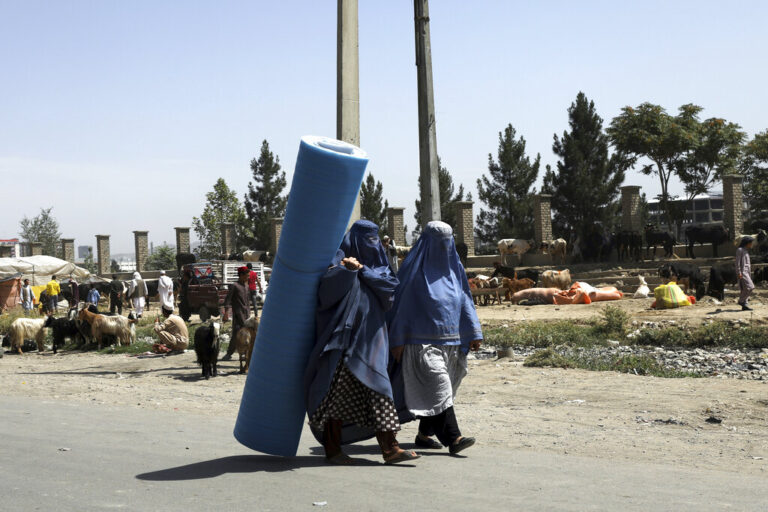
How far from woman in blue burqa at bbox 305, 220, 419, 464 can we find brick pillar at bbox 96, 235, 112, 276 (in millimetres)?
43273

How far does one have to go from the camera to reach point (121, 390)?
35.0ft

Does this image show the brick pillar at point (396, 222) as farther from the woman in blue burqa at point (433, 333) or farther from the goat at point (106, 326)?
the woman in blue burqa at point (433, 333)

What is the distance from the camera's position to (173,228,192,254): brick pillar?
44.5 m

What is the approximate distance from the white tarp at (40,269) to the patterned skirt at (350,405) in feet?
96.5

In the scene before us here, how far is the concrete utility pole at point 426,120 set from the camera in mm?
Result: 9422

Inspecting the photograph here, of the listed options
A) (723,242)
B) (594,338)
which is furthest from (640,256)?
(594,338)

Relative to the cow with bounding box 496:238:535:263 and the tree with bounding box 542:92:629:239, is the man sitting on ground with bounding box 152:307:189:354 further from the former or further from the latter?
the tree with bounding box 542:92:629:239

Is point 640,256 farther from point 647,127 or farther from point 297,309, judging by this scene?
point 297,309

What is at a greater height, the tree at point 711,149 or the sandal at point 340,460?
the tree at point 711,149

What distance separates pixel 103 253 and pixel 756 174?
34.3 m

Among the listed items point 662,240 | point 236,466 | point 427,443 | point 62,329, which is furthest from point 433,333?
point 662,240

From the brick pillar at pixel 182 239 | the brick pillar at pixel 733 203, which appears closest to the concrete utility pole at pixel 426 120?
the brick pillar at pixel 733 203

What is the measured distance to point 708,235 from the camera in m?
27.1

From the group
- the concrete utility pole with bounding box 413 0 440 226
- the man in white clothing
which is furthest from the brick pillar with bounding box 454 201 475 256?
the concrete utility pole with bounding box 413 0 440 226
